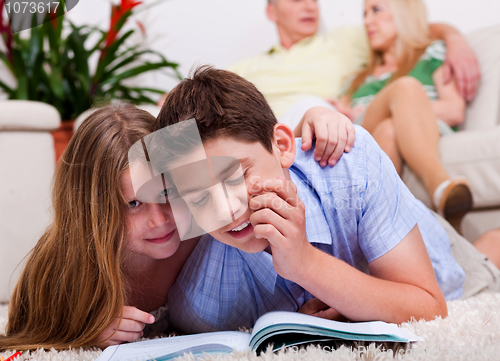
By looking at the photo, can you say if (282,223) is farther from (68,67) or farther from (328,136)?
(68,67)

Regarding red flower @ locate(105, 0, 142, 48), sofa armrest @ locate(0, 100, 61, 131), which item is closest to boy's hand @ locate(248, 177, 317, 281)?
sofa armrest @ locate(0, 100, 61, 131)

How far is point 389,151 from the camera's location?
62 centimetres

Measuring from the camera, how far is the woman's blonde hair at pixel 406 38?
1383mm

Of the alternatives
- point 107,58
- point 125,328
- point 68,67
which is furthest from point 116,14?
point 125,328

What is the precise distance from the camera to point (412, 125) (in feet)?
2.19

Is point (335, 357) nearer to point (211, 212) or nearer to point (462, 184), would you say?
point (211, 212)

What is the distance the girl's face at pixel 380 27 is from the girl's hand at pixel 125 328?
1.28m

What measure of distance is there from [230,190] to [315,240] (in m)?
0.16

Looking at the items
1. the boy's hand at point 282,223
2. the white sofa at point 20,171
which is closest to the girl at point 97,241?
the boy's hand at point 282,223

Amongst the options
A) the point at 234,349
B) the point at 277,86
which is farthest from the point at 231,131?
the point at 277,86

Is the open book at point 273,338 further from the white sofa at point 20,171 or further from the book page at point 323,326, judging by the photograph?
the white sofa at point 20,171

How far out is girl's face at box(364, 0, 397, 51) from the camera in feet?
4.70

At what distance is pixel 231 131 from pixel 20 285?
39 centimetres

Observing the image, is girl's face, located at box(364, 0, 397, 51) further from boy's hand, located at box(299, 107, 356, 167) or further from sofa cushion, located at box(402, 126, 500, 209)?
boy's hand, located at box(299, 107, 356, 167)
